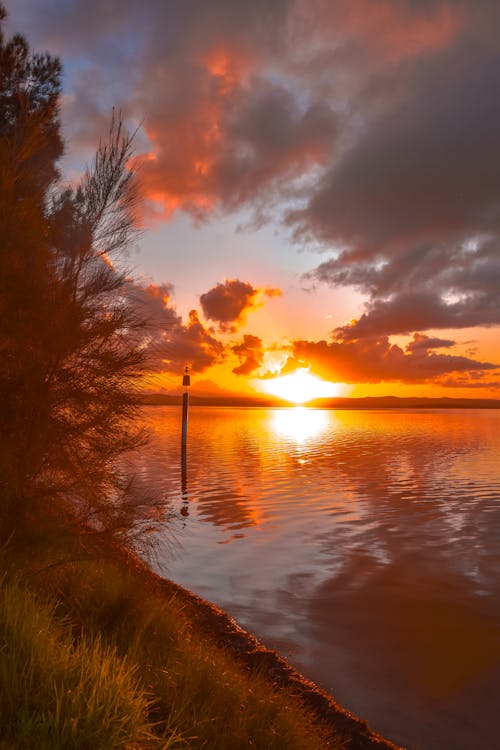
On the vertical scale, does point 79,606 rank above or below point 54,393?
below

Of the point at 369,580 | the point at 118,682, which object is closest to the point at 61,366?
the point at 118,682

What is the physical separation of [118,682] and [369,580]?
9313 mm

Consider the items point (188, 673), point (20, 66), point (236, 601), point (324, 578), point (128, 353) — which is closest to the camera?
point (188, 673)

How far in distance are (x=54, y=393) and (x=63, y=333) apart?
0.85 meters

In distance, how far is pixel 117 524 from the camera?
7.80m

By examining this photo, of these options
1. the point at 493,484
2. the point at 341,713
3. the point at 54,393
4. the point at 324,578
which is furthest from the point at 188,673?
the point at 493,484

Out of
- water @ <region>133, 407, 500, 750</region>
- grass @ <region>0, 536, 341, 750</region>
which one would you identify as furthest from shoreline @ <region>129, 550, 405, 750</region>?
water @ <region>133, 407, 500, 750</region>

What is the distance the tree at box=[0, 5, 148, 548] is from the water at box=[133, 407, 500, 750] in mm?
1024

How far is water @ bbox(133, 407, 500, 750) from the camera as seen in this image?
25.6 ft

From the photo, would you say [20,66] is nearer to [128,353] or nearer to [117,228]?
[117,228]

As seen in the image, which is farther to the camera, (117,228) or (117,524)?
(117,228)

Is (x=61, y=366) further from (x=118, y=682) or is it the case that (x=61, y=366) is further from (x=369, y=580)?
(x=369, y=580)

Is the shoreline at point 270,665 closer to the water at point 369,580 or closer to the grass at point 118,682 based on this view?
the grass at point 118,682

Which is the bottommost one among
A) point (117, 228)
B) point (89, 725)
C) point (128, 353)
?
point (89, 725)
